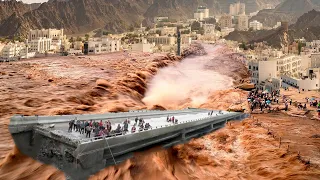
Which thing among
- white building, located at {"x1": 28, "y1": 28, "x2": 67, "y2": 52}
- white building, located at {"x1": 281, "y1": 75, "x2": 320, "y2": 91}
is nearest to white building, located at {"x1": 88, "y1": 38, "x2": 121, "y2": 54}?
white building, located at {"x1": 28, "y1": 28, "x2": 67, "y2": 52}

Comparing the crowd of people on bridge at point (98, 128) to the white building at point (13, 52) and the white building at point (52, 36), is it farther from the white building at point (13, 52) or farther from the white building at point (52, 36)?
the white building at point (52, 36)

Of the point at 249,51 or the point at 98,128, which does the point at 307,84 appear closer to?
the point at 98,128

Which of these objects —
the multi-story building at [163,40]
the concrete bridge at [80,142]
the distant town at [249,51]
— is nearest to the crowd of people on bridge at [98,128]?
the concrete bridge at [80,142]

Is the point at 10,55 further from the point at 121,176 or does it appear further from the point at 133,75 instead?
the point at 121,176

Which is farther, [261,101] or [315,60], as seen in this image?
[315,60]

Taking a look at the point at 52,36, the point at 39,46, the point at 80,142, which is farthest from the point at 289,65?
the point at 52,36

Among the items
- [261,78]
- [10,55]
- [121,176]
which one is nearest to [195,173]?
[121,176]
